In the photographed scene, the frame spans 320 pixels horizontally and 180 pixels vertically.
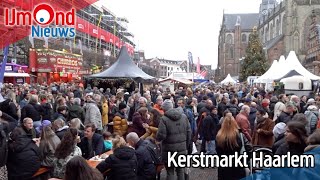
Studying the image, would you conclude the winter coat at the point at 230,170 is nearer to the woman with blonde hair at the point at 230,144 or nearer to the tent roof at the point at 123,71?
the woman with blonde hair at the point at 230,144

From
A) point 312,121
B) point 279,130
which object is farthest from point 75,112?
point 312,121

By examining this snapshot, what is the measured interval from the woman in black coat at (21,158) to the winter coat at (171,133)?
2.21 metres

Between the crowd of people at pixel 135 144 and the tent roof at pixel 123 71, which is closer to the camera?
the crowd of people at pixel 135 144

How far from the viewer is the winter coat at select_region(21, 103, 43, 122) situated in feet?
33.0

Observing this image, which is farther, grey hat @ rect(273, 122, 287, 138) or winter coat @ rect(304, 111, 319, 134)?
winter coat @ rect(304, 111, 319, 134)

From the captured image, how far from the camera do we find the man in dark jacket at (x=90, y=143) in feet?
23.0

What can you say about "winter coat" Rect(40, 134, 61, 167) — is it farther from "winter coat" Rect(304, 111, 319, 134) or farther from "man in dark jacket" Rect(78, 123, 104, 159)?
"winter coat" Rect(304, 111, 319, 134)

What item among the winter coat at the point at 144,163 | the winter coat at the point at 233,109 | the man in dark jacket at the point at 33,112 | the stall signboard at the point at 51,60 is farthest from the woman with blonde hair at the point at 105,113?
the stall signboard at the point at 51,60

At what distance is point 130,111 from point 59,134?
4.95 meters

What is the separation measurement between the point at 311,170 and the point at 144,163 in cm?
280

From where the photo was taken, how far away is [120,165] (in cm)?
532

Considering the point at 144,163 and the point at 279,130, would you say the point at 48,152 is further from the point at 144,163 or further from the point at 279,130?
the point at 279,130

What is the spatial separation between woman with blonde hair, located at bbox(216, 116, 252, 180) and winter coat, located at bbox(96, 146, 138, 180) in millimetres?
1423

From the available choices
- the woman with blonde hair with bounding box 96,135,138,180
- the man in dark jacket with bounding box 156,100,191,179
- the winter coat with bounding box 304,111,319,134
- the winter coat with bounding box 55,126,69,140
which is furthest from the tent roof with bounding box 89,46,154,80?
the woman with blonde hair with bounding box 96,135,138,180
